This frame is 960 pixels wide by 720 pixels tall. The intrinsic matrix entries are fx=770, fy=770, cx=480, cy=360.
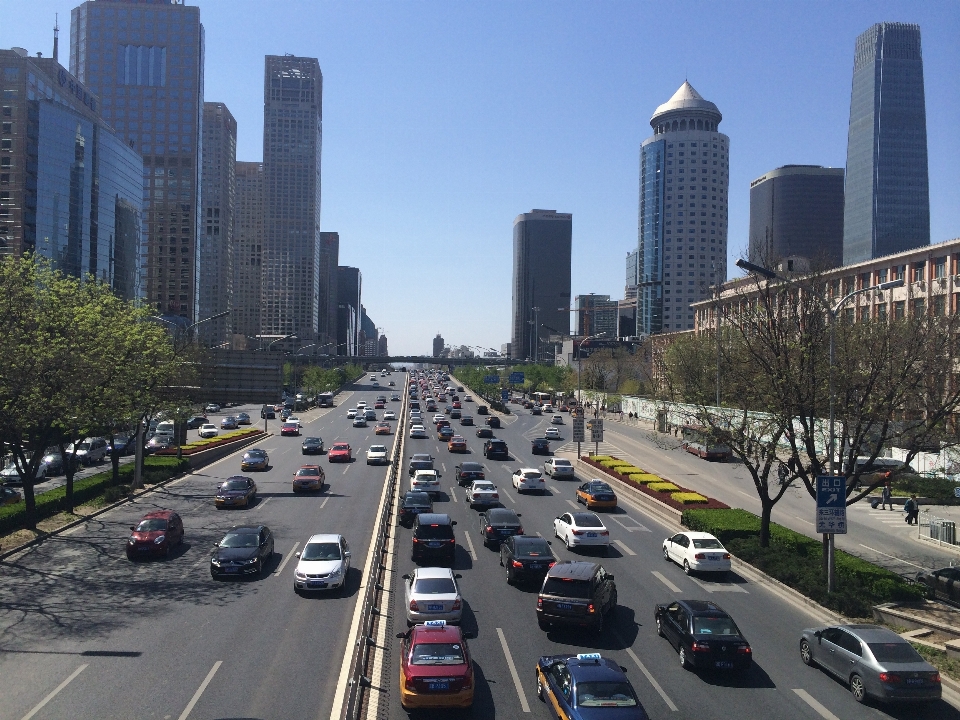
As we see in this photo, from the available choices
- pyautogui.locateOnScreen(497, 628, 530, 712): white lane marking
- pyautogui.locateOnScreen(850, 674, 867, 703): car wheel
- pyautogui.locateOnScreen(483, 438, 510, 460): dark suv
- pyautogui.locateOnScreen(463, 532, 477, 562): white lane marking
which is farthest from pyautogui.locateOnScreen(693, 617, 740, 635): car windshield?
pyautogui.locateOnScreen(483, 438, 510, 460): dark suv

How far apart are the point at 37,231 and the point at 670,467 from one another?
324 feet

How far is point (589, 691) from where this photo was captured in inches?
521

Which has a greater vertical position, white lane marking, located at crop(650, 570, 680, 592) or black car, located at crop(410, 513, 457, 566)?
black car, located at crop(410, 513, 457, 566)

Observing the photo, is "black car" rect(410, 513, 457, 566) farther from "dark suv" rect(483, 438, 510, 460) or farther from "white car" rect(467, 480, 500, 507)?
"dark suv" rect(483, 438, 510, 460)

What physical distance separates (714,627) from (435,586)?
686 centimetres

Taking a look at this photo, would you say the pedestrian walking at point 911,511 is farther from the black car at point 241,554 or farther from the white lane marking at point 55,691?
the white lane marking at point 55,691

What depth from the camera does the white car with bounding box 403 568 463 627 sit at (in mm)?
18891

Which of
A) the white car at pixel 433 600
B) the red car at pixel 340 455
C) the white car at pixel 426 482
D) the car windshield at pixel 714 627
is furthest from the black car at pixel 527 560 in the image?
the red car at pixel 340 455

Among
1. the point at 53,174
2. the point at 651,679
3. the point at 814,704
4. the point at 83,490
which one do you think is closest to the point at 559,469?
the point at 83,490

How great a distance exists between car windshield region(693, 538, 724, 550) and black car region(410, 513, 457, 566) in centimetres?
817

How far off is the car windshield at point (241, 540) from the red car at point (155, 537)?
312cm

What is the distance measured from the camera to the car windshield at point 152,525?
1068 inches

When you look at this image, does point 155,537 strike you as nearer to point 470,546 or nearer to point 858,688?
point 470,546

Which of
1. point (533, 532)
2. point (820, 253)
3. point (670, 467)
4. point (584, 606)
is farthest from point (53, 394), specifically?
point (670, 467)
